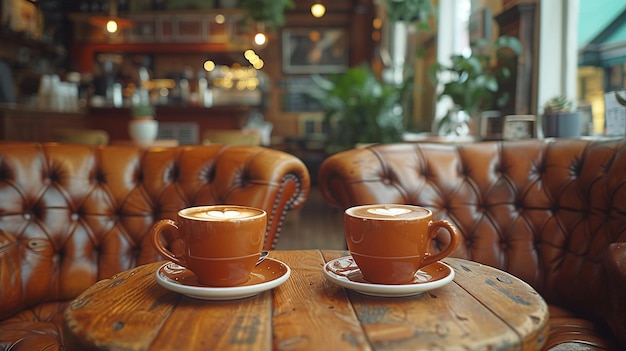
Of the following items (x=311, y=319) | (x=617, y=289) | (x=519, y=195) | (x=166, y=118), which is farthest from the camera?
(x=166, y=118)

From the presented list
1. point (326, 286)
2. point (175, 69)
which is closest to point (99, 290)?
point (326, 286)

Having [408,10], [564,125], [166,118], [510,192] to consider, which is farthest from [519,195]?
[166,118]

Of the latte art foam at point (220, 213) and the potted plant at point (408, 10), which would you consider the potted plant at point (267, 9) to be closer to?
the potted plant at point (408, 10)

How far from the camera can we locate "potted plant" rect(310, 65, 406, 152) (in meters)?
5.03

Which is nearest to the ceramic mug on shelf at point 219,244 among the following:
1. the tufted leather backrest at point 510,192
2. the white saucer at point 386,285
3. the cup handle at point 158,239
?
the cup handle at point 158,239

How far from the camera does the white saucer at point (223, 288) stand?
92 cm

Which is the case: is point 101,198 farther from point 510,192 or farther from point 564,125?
point 564,125

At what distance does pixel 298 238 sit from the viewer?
197 inches

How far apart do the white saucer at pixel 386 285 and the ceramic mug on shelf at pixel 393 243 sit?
2 centimetres

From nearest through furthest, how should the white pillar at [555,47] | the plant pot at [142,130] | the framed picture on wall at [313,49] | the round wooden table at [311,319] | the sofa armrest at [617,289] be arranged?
the round wooden table at [311,319] < the sofa armrest at [617,289] < the white pillar at [555,47] < the plant pot at [142,130] < the framed picture on wall at [313,49]

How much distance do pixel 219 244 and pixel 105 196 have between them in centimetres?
106

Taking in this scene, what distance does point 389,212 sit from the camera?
3.36 ft

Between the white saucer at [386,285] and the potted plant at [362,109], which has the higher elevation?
the potted plant at [362,109]

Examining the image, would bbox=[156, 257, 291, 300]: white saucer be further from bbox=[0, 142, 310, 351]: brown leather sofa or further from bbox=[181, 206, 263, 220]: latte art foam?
bbox=[0, 142, 310, 351]: brown leather sofa
